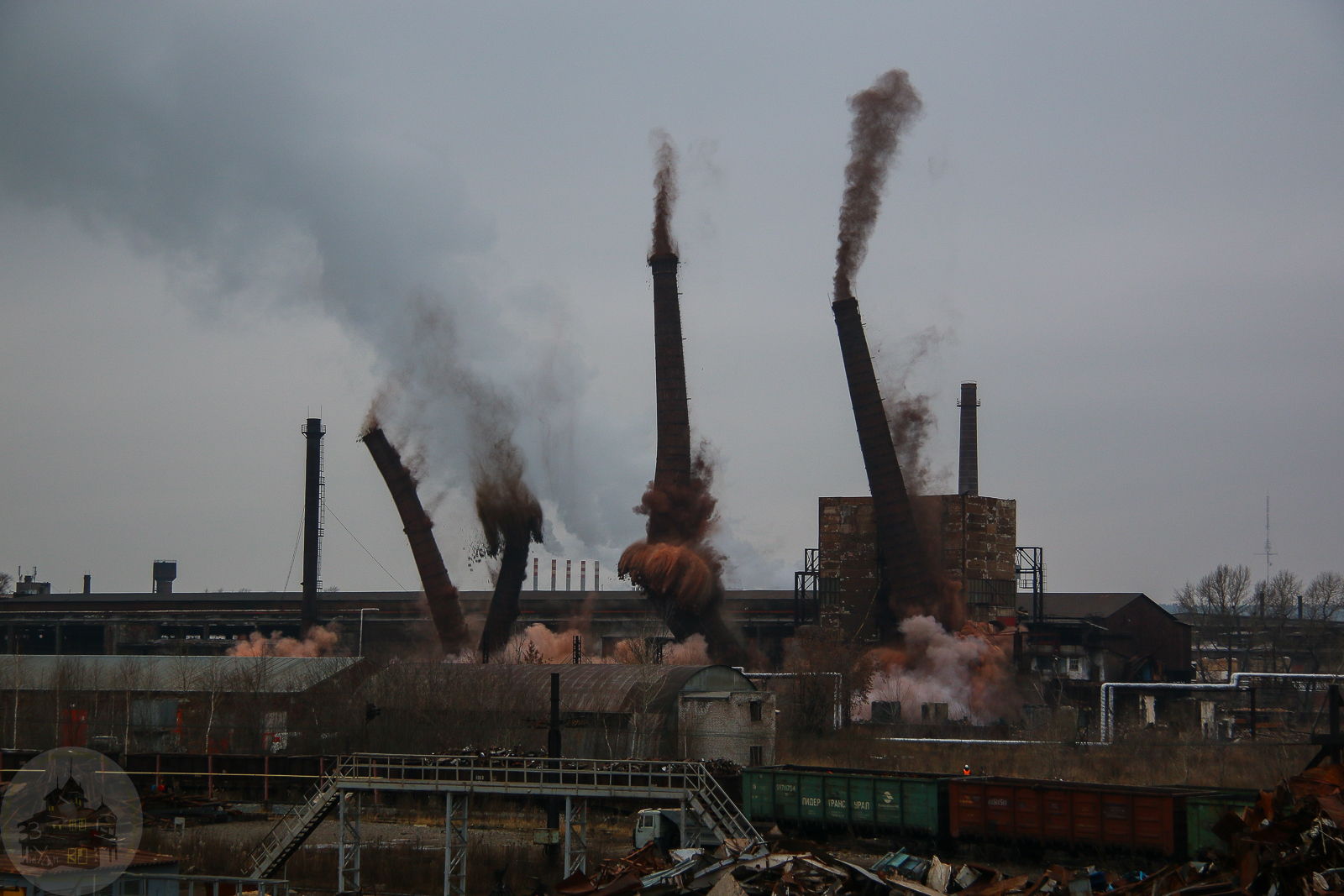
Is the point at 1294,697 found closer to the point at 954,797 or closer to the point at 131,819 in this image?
the point at 954,797

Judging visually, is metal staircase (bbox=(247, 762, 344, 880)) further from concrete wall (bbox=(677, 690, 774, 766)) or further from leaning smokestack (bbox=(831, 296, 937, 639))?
leaning smokestack (bbox=(831, 296, 937, 639))

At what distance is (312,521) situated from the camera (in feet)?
238

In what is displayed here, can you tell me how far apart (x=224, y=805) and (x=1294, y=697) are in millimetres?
61523

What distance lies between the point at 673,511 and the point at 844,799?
90.4ft

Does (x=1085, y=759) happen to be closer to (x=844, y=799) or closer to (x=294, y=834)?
(x=844, y=799)

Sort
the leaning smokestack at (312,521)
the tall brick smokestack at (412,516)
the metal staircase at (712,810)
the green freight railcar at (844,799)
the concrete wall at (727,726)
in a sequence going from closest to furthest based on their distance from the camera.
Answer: the metal staircase at (712,810) → the green freight railcar at (844,799) → the concrete wall at (727,726) → the tall brick smokestack at (412,516) → the leaning smokestack at (312,521)

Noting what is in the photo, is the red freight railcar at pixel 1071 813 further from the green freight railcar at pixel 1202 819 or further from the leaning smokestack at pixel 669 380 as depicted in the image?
the leaning smokestack at pixel 669 380

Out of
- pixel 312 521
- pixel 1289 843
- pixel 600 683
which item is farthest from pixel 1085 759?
pixel 312 521

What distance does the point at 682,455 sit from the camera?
57.8 metres

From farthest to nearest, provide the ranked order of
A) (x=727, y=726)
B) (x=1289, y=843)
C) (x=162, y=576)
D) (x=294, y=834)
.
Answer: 1. (x=162, y=576)
2. (x=727, y=726)
3. (x=294, y=834)
4. (x=1289, y=843)

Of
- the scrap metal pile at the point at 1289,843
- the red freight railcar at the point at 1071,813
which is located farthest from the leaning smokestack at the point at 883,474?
the scrap metal pile at the point at 1289,843

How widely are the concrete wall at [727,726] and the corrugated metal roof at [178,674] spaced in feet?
53.5

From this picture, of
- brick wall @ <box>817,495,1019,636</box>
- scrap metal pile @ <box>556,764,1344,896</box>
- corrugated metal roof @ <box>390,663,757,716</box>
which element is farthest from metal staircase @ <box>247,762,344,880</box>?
brick wall @ <box>817,495,1019,636</box>

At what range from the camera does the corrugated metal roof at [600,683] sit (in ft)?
139
